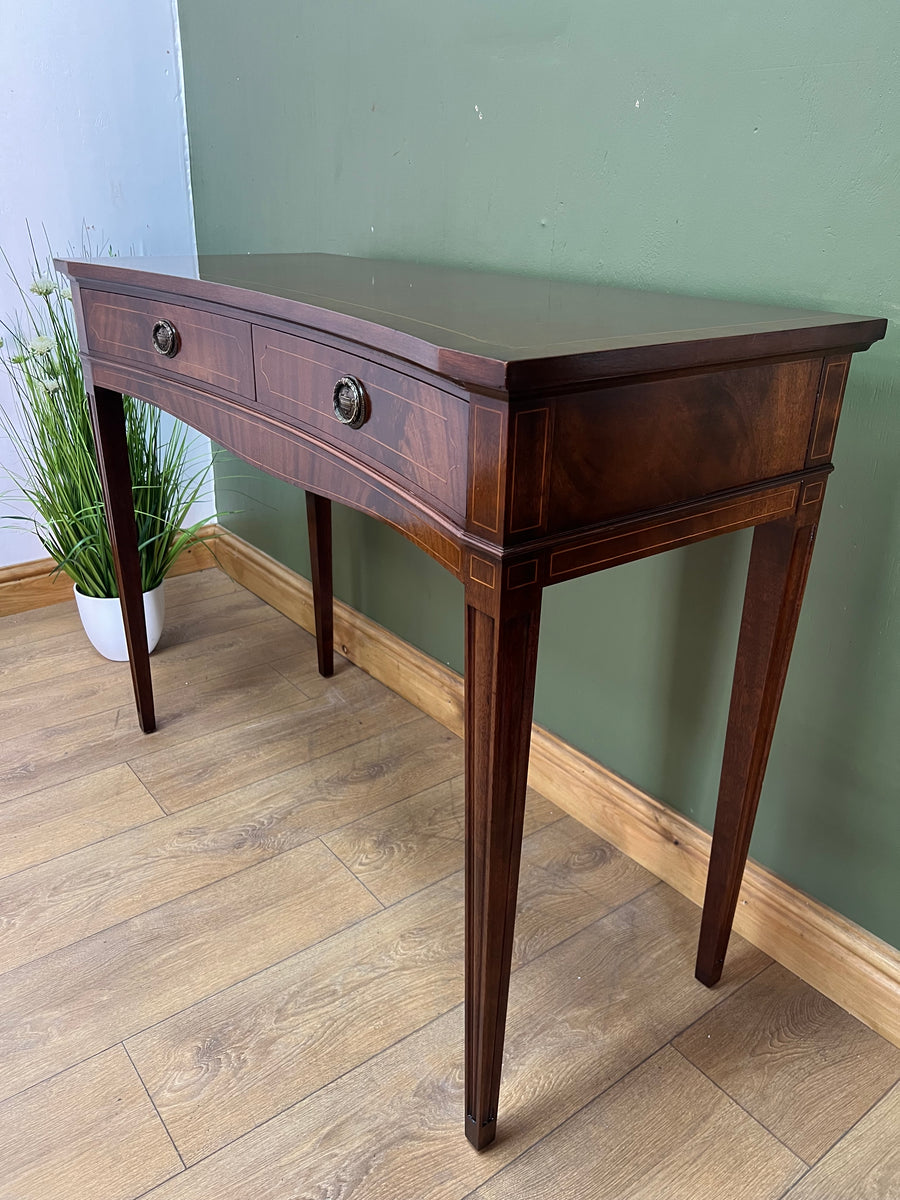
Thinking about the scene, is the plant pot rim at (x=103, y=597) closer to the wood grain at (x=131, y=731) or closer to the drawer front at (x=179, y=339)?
the wood grain at (x=131, y=731)

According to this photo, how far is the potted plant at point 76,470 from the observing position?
68.0 inches

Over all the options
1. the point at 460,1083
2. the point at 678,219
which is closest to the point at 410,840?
the point at 460,1083

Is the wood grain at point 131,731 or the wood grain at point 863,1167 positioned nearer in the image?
the wood grain at point 863,1167

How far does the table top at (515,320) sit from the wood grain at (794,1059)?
80 centimetres

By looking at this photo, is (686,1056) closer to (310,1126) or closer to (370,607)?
(310,1126)

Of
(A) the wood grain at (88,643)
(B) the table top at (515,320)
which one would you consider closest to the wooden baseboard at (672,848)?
(A) the wood grain at (88,643)

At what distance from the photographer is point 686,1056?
1.05 m

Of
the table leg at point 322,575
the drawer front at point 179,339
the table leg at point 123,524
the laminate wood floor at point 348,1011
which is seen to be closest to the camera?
the laminate wood floor at point 348,1011

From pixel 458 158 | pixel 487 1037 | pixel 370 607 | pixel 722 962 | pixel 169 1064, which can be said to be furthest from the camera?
pixel 370 607

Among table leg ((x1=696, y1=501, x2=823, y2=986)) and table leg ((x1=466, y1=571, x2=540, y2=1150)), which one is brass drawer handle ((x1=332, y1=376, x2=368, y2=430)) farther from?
table leg ((x1=696, y1=501, x2=823, y2=986))

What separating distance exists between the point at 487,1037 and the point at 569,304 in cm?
74

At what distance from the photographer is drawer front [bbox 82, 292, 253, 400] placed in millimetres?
1037

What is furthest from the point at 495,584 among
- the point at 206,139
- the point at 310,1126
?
the point at 206,139

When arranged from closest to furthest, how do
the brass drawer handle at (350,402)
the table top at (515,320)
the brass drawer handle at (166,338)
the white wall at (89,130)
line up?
the table top at (515,320) < the brass drawer handle at (350,402) < the brass drawer handle at (166,338) < the white wall at (89,130)
